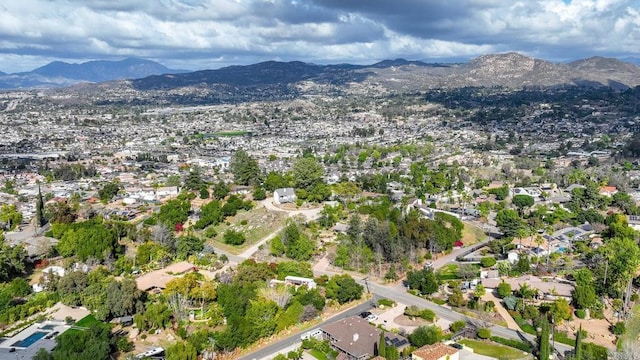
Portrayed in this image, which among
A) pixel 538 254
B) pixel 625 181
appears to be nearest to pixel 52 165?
pixel 538 254

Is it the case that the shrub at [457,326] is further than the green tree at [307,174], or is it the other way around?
the green tree at [307,174]

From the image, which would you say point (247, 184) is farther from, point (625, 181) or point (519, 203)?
point (625, 181)

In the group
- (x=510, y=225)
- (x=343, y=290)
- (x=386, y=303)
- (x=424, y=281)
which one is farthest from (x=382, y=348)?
(x=510, y=225)

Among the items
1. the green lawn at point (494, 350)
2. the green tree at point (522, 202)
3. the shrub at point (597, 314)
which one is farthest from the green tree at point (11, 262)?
the green tree at point (522, 202)

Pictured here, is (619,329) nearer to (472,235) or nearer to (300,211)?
(472,235)

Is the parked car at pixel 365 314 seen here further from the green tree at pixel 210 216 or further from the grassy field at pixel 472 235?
the green tree at pixel 210 216

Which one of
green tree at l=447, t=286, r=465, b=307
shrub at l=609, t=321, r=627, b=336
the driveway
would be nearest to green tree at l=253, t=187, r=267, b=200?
the driveway
